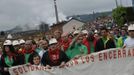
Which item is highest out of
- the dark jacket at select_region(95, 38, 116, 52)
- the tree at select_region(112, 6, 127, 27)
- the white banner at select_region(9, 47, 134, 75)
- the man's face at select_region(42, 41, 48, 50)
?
the man's face at select_region(42, 41, 48, 50)

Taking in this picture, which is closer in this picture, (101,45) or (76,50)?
(101,45)

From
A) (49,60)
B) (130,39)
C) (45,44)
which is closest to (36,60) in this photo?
(49,60)

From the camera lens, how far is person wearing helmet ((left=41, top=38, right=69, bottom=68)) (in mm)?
10305

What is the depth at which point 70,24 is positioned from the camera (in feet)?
251

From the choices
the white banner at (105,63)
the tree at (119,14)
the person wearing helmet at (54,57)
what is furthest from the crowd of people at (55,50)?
the tree at (119,14)

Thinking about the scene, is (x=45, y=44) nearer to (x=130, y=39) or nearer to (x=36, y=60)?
(x=36, y=60)

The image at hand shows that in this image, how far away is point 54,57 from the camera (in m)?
10.4

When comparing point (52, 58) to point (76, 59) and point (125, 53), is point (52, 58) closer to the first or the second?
point (76, 59)

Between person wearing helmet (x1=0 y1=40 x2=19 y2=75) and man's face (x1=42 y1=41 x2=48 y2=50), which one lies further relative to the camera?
man's face (x1=42 y1=41 x2=48 y2=50)

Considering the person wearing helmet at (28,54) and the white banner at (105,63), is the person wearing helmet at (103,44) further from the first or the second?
the person wearing helmet at (28,54)

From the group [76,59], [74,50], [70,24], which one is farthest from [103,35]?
[70,24]

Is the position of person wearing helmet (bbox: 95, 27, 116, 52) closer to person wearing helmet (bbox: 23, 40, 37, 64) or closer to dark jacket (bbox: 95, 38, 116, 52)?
dark jacket (bbox: 95, 38, 116, 52)

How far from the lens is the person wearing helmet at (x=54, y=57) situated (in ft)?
33.8

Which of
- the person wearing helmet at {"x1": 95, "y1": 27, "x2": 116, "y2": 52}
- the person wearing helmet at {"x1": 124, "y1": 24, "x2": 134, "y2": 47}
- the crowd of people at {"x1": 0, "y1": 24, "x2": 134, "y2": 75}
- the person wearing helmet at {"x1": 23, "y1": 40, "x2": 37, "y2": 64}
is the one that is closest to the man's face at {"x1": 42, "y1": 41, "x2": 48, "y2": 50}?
the crowd of people at {"x1": 0, "y1": 24, "x2": 134, "y2": 75}
